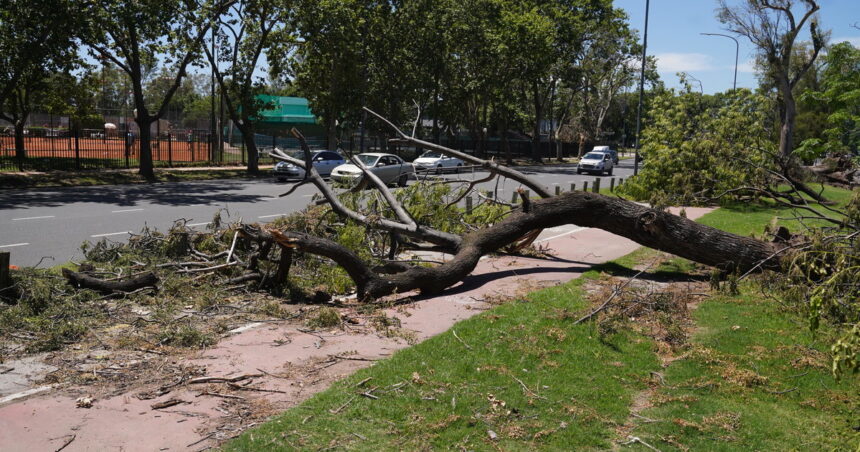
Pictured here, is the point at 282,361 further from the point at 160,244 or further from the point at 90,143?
the point at 90,143

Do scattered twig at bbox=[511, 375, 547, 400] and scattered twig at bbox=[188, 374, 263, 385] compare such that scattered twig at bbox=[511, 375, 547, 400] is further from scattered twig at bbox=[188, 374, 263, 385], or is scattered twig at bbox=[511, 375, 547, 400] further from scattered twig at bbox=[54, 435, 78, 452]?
scattered twig at bbox=[54, 435, 78, 452]

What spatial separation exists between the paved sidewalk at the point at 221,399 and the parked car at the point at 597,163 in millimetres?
35846

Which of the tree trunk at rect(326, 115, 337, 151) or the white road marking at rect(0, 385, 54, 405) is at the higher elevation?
the tree trunk at rect(326, 115, 337, 151)

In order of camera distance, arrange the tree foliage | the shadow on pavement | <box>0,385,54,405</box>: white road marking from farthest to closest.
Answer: the shadow on pavement
the tree foliage
<box>0,385,54,405</box>: white road marking

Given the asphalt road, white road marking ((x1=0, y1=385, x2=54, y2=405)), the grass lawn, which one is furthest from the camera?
the asphalt road

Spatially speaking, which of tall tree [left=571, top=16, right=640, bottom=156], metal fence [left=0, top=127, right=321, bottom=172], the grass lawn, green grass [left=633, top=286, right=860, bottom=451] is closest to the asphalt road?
the grass lawn

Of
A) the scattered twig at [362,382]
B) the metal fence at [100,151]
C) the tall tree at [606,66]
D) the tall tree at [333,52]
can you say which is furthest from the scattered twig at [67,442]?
the tall tree at [606,66]

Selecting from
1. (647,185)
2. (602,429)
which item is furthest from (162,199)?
(602,429)

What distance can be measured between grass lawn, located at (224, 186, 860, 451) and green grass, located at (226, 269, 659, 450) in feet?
0.04

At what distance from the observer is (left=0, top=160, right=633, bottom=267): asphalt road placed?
13203 mm

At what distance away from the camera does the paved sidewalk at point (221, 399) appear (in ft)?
16.3

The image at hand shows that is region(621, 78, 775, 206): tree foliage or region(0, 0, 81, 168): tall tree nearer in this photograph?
region(621, 78, 775, 206): tree foliage

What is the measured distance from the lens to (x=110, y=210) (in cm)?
1866

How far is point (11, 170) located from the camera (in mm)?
28781
